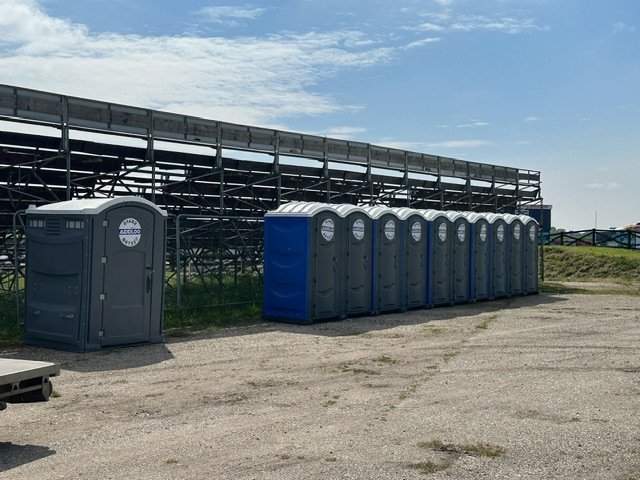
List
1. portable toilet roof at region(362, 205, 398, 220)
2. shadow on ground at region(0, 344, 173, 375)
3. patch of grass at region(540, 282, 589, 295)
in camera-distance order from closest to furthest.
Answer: shadow on ground at region(0, 344, 173, 375) < portable toilet roof at region(362, 205, 398, 220) < patch of grass at region(540, 282, 589, 295)

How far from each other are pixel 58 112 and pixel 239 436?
43.6ft

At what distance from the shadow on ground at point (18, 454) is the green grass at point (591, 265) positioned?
28.0 m

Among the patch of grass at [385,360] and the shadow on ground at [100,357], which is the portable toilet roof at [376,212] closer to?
the patch of grass at [385,360]

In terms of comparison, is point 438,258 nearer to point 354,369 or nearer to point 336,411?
point 354,369

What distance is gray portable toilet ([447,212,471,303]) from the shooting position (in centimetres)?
2041

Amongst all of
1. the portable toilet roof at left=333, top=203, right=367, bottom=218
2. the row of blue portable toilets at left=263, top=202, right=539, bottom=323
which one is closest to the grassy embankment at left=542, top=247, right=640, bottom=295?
the row of blue portable toilets at left=263, top=202, right=539, bottom=323

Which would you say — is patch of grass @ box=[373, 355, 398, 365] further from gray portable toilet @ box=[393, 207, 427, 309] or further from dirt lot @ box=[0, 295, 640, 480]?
gray portable toilet @ box=[393, 207, 427, 309]

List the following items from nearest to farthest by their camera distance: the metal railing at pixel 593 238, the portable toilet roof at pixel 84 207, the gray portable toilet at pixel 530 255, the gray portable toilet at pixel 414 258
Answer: the portable toilet roof at pixel 84 207
the gray portable toilet at pixel 414 258
the gray portable toilet at pixel 530 255
the metal railing at pixel 593 238

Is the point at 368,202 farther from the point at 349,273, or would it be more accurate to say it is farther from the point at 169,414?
the point at 169,414

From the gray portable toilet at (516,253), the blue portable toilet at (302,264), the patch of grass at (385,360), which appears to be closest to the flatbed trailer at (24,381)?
the patch of grass at (385,360)

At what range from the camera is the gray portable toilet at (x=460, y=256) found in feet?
66.9

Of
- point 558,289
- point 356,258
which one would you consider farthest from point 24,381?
point 558,289

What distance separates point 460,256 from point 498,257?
2.33m

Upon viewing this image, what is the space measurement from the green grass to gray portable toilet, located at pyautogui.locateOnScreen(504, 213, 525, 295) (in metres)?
8.77
